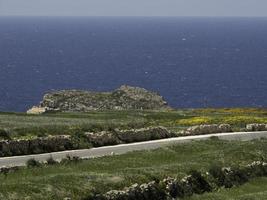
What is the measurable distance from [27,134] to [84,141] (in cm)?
396

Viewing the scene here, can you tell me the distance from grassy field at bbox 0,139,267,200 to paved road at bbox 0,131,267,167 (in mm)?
2141

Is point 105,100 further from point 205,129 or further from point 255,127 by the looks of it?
point 205,129

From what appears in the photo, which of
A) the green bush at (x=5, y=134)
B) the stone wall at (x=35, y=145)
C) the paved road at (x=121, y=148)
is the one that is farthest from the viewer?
the green bush at (x=5, y=134)

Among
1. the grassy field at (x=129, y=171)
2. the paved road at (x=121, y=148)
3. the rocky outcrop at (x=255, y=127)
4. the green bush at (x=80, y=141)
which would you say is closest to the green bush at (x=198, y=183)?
the grassy field at (x=129, y=171)

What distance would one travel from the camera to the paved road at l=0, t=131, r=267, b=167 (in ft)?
124

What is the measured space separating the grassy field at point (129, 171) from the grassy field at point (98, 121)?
759cm

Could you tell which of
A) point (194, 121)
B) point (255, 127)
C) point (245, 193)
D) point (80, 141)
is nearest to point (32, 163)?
point (80, 141)

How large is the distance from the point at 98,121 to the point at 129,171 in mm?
27151

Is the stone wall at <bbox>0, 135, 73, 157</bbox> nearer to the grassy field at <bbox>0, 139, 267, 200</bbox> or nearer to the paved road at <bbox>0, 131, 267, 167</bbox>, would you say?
the paved road at <bbox>0, 131, 267, 167</bbox>

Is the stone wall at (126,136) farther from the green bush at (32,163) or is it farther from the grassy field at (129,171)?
the green bush at (32,163)

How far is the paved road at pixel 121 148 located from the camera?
37656 mm

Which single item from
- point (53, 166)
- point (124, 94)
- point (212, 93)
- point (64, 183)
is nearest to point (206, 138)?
point (53, 166)

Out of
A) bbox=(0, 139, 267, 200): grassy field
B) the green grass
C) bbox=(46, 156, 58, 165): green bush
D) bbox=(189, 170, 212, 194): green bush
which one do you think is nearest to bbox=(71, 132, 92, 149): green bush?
bbox=(0, 139, 267, 200): grassy field

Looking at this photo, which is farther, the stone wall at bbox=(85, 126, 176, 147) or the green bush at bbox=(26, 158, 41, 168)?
the stone wall at bbox=(85, 126, 176, 147)
